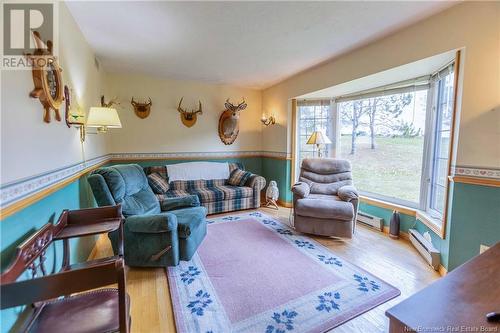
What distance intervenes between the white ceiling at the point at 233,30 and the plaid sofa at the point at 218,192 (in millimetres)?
1888

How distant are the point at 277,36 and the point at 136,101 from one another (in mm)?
2757

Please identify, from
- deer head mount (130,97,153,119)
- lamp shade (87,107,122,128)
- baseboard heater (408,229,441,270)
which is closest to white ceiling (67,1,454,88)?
deer head mount (130,97,153,119)

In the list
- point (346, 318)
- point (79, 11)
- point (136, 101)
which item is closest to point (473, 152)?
point (346, 318)

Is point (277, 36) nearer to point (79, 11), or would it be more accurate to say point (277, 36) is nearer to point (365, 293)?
point (79, 11)

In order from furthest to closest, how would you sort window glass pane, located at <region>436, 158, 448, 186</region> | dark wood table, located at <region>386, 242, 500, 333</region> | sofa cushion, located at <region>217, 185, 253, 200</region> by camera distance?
sofa cushion, located at <region>217, 185, 253, 200</region>
window glass pane, located at <region>436, 158, 448, 186</region>
dark wood table, located at <region>386, 242, 500, 333</region>

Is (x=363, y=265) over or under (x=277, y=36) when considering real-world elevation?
under

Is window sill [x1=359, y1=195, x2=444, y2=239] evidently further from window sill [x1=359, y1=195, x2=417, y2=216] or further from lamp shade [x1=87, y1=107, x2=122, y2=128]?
lamp shade [x1=87, y1=107, x2=122, y2=128]

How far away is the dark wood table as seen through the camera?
69 centimetres

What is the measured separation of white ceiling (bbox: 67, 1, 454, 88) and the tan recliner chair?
1.64 metres

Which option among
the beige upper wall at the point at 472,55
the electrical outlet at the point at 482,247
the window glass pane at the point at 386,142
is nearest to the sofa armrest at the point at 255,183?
the window glass pane at the point at 386,142

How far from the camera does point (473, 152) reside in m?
1.94

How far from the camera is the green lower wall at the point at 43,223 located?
1015 mm

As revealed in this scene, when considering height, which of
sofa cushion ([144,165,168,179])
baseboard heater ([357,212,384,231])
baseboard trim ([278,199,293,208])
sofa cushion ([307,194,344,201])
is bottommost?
baseboard trim ([278,199,293,208])

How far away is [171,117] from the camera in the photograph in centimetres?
434
